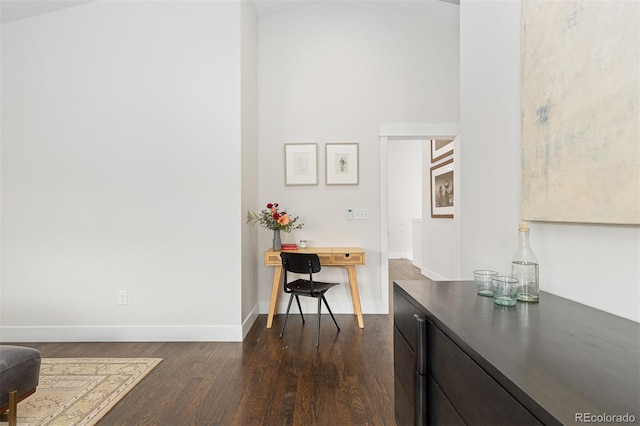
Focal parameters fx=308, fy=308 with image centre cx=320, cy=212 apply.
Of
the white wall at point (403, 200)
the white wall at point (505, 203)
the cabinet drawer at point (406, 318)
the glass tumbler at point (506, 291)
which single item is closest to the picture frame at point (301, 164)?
the white wall at point (505, 203)

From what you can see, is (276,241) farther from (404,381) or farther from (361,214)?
(404,381)

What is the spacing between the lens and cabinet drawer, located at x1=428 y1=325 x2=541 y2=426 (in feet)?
1.92

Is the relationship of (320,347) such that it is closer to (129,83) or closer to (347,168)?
(347,168)

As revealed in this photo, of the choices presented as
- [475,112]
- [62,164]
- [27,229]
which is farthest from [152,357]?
[475,112]

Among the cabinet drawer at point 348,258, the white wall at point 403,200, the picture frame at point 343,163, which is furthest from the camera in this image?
the white wall at point 403,200

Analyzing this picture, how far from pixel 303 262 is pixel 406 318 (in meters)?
1.56

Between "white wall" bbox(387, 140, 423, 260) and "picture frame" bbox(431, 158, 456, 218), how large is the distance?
7.78ft

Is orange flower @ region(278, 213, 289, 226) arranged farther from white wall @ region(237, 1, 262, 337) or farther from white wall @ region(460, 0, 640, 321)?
white wall @ region(460, 0, 640, 321)

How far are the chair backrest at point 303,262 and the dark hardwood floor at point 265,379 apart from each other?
0.60 m

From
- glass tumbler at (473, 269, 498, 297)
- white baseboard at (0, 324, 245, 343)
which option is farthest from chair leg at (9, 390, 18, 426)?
glass tumbler at (473, 269, 498, 297)

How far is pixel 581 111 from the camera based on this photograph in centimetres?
95

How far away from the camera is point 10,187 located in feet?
8.91

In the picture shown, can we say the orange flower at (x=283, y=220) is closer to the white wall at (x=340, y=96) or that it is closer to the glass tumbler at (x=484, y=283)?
the white wall at (x=340, y=96)

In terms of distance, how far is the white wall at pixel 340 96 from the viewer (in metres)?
3.43
